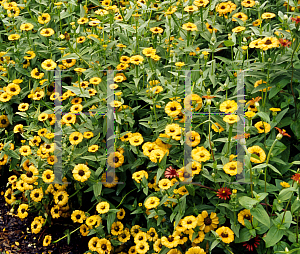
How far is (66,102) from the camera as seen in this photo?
3018 millimetres

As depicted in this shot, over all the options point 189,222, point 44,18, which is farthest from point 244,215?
point 44,18

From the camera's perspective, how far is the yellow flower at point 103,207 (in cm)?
240

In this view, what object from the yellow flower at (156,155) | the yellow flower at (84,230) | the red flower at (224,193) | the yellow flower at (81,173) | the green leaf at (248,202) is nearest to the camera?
the green leaf at (248,202)

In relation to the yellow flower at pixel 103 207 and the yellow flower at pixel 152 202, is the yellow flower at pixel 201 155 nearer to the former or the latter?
the yellow flower at pixel 152 202

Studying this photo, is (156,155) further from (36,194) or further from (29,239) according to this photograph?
(29,239)

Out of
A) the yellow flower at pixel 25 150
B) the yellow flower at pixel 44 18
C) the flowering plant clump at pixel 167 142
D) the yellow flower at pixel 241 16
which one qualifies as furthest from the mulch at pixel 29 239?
the yellow flower at pixel 241 16

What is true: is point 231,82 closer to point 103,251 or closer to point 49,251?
point 103,251

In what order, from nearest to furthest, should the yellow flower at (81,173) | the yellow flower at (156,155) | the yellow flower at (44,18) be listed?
the yellow flower at (156,155)
the yellow flower at (81,173)
the yellow flower at (44,18)

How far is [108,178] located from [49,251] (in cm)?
87

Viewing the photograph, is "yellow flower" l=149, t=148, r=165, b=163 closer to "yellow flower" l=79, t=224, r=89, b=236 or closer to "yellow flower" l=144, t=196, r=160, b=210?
"yellow flower" l=144, t=196, r=160, b=210

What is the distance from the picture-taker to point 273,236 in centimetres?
198

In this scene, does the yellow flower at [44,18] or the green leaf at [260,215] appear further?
the yellow flower at [44,18]

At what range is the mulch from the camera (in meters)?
2.84

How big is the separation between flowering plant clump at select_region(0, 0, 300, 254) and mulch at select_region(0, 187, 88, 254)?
3.2 inches
